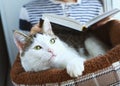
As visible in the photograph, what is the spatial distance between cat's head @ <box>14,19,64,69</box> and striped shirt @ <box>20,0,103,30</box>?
37 cm

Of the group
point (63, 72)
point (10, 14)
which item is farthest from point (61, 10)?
point (63, 72)

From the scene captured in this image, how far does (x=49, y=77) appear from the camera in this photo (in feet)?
2.98

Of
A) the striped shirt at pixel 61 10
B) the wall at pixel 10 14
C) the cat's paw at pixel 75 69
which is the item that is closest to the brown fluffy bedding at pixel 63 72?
the cat's paw at pixel 75 69

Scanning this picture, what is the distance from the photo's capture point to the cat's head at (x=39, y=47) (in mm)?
942

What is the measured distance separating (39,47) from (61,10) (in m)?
0.47

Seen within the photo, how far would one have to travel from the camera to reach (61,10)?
1.37 meters

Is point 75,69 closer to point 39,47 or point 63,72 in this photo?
point 63,72

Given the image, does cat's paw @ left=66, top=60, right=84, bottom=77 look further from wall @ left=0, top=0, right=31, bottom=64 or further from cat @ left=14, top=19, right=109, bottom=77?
wall @ left=0, top=0, right=31, bottom=64

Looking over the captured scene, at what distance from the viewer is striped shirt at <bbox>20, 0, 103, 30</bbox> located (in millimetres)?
1367

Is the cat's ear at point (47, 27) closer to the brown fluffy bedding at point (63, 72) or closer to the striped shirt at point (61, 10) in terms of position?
the brown fluffy bedding at point (63, 72)

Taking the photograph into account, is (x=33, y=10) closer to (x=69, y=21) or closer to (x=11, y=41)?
(x=11, y=41)

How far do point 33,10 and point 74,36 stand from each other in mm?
377

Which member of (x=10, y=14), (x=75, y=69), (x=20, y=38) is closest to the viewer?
(x=75, y=69)

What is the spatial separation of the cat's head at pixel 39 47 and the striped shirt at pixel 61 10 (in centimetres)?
37
